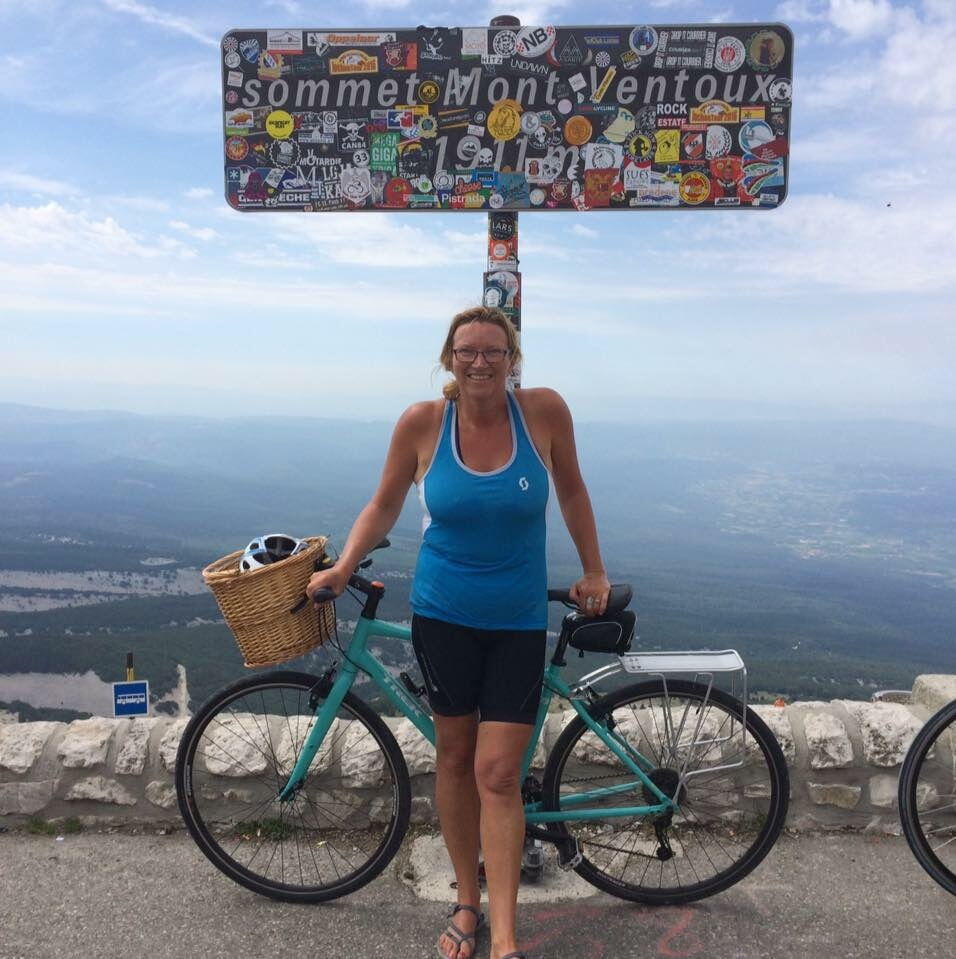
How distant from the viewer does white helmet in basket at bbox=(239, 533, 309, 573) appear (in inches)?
112

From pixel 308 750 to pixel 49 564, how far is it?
132654 mm

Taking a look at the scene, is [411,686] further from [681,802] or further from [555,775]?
[681,802]

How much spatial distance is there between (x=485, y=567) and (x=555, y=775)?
104 cm

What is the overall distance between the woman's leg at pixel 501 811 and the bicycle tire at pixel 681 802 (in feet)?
1.49

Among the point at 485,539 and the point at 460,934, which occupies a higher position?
the point at 485,539

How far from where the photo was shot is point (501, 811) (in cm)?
262

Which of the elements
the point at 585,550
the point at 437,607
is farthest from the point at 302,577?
the point at 585,550

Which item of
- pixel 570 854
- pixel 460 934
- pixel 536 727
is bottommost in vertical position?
pixel 460 934

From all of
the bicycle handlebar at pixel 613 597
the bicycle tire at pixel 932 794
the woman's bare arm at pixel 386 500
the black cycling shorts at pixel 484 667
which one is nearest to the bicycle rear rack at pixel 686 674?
the bicycle handlebar at pixel 613 597

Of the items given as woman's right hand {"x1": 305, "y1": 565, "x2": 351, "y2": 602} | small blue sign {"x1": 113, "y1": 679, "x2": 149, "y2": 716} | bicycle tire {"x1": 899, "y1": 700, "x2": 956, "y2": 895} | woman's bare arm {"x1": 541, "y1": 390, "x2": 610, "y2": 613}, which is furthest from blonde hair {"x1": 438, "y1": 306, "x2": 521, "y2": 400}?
small blue sign {"x1": 113, "y1": 679, "x2": 149, "y2": 716}

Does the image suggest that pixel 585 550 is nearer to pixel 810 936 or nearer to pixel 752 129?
pixel 810 936

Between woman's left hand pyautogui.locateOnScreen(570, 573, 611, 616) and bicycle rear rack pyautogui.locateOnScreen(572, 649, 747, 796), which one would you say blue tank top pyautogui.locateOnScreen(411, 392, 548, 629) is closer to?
woman's left hand pyautogui.locateOnScreen(570, 573, 611, 616)

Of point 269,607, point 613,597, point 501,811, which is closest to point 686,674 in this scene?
point 613,597

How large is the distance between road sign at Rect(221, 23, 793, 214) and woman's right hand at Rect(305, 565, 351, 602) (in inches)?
72.6
